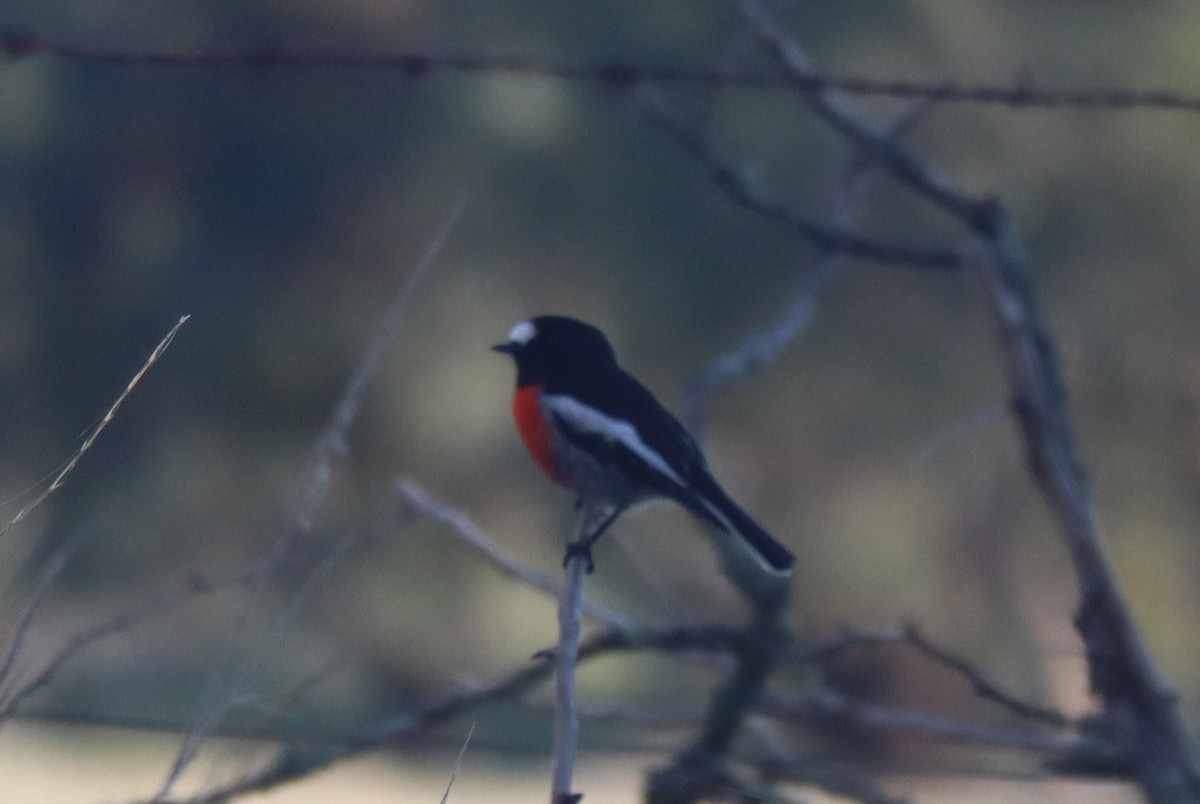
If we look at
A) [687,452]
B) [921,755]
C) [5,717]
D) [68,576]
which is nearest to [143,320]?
[68,576]

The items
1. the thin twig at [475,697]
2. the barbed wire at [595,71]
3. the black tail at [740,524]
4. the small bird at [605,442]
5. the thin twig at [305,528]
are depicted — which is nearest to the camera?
the thin twig at [305,528]

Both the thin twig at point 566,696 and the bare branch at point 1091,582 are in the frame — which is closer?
the thin twig at point 566,696

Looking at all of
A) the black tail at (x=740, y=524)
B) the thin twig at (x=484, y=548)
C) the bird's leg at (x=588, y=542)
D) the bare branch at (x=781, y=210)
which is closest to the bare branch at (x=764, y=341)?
the bare branch at (x=781, y=210)

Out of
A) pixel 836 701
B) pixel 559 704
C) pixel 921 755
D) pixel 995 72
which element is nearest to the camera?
pixel 559 704

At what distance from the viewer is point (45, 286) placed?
7977mm

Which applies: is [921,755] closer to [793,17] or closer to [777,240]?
[777,240]

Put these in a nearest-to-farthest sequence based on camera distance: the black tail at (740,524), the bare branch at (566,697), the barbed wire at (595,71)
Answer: the bare branch at (566,697) → the barbed wire at (595,71) → the black tail at (740,524)

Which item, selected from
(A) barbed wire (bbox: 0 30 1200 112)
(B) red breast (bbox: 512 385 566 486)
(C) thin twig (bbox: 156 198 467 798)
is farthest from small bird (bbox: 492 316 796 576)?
(C) thin twig (bbox: 156 198 467 798)

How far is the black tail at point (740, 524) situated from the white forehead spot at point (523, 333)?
58 cm

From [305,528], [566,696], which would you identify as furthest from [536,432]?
[566,696]

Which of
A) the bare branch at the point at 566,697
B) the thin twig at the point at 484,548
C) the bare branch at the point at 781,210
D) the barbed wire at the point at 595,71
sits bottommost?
the bare branch at the point at 566,697

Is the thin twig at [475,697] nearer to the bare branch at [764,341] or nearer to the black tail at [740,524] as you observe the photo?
the black tail at [740,524]

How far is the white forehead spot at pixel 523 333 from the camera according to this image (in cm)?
268

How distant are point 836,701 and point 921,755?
586 centimetres
